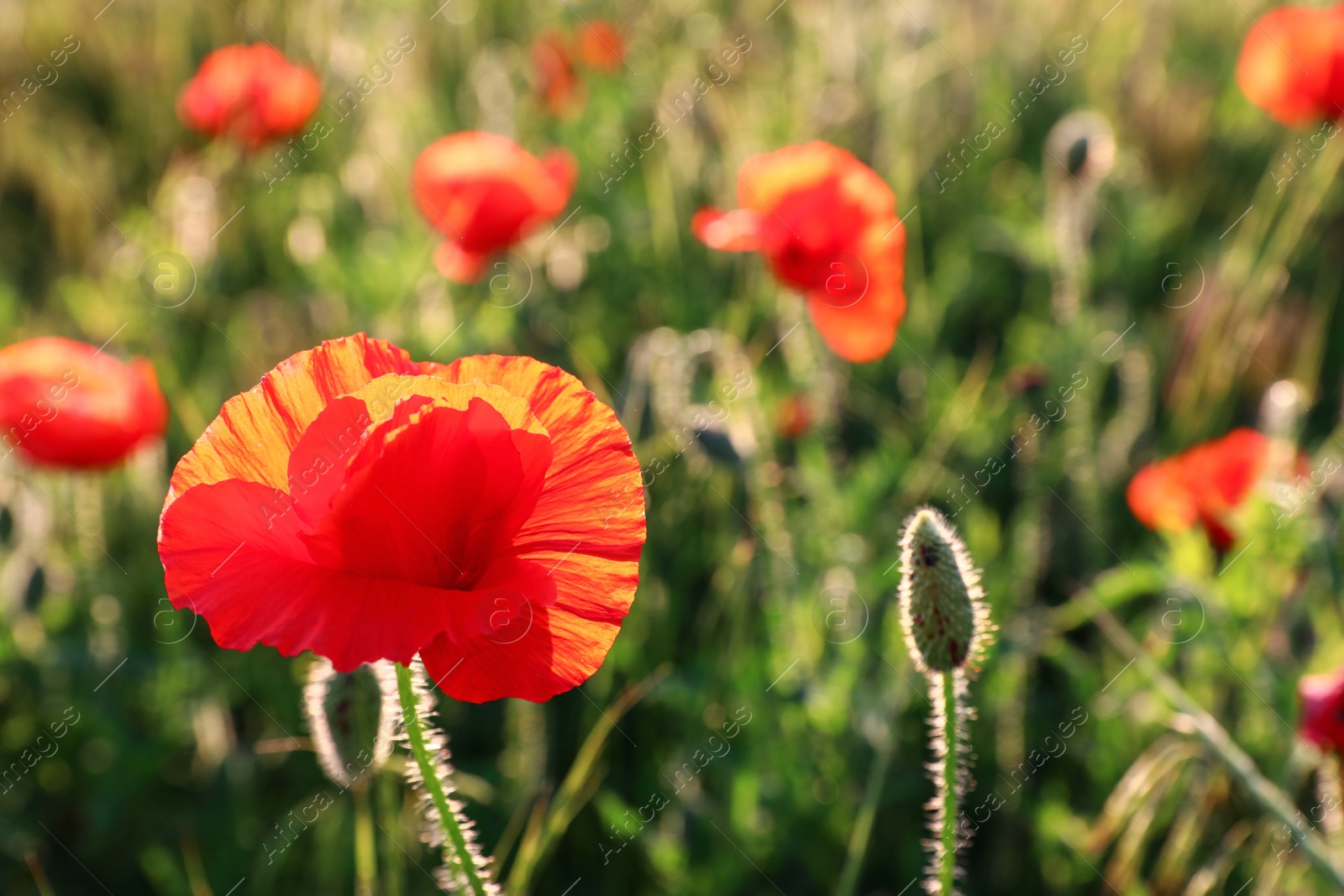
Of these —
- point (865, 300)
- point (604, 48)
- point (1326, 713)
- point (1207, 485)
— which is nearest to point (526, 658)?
point (1326, 713)

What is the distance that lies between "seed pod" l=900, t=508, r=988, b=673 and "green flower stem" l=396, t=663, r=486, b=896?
0.35 metres

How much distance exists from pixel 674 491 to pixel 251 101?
1332mm

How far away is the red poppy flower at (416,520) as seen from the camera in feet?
2.46

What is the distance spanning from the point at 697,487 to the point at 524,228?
0.61 m

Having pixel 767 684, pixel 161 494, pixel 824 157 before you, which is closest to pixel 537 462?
pixel 767 684

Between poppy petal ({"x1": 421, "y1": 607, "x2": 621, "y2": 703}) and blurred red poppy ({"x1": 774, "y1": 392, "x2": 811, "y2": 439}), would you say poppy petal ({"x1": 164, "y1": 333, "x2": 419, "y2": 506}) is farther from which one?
blurred red poppy ({"x1": 774, "y1": 392, "x2": 811, "y2": 439})

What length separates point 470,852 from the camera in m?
0.81

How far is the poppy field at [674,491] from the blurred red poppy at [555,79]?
28mm

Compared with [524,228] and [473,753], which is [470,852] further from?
[524,228]

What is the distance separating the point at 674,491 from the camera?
6.77 ft

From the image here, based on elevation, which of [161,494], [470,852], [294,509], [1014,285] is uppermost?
[161,494]

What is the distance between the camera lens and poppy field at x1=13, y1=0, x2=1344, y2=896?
812 millimetres

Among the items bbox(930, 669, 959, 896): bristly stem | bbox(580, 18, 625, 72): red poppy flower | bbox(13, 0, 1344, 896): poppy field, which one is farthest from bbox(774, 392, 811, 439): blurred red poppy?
bbox(580, 18, 625, 72): red poppy flower

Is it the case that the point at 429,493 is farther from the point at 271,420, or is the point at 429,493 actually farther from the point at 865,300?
the point at 865,300
